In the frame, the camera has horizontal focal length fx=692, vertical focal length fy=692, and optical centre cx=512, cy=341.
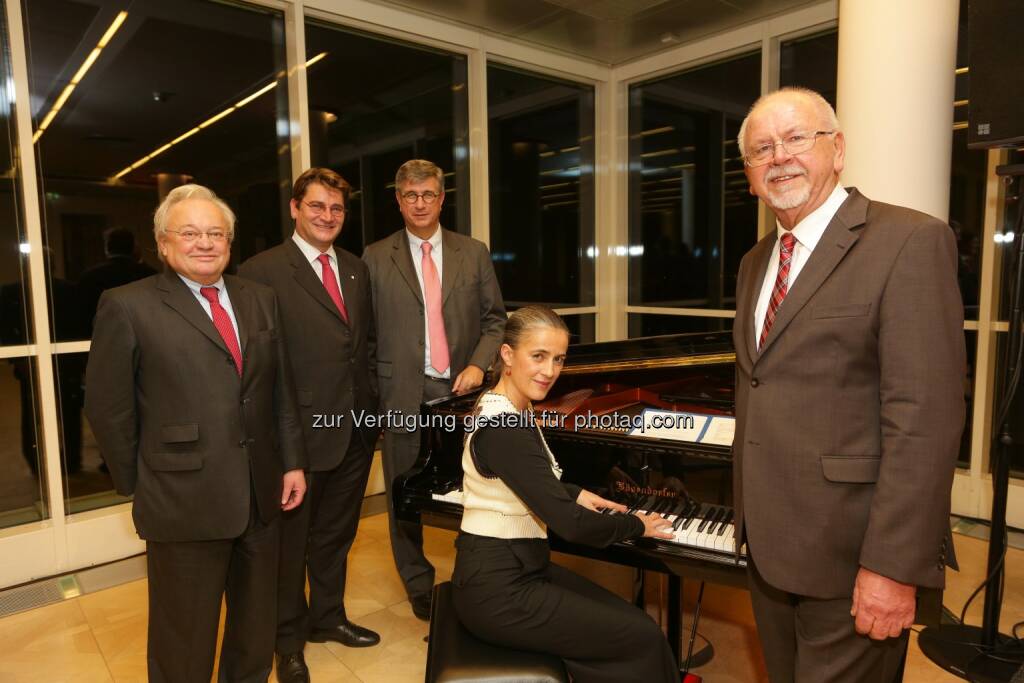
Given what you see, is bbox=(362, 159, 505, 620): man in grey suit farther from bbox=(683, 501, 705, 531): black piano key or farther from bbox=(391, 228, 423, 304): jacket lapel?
bbox=(683, 501, 705, 531): black piano key

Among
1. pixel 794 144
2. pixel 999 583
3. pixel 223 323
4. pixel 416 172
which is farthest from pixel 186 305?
pixel 999 583

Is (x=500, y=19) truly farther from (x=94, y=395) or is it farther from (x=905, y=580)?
(x=905, y=580)

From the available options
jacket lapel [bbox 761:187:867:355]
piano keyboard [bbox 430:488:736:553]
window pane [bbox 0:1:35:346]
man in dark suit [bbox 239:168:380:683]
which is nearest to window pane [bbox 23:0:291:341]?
window pane [bbox 0:1:35:346]

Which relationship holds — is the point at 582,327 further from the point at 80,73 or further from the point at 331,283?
the point at 80,73

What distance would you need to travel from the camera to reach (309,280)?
259cm

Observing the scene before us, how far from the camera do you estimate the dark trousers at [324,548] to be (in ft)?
8.42

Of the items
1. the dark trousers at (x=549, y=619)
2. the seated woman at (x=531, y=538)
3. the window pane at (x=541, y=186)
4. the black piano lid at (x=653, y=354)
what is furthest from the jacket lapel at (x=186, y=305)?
the window pane at (x=541, y=186)

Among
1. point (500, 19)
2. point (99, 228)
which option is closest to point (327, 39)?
point (500, 19)

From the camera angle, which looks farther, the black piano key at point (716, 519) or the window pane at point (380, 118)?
the window pane at point (380, 118)

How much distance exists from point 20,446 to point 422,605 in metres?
2.34

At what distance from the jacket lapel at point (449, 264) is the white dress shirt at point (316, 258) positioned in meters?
Answer: 0.46

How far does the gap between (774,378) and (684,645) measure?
1834mm

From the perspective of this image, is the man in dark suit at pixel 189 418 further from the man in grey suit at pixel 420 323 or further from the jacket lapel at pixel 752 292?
the jacket lapel at pixel 752 292

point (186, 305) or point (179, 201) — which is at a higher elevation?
point (179, 201)
